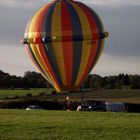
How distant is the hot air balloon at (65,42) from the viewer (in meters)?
37.0

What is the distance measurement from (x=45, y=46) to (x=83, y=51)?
2.32 meters

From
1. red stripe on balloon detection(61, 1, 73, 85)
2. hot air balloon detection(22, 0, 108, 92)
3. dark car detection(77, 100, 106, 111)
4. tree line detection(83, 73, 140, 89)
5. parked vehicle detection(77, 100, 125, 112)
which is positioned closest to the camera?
red stripe on balloon detection(61, 1, 73, 85)

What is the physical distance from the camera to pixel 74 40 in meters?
37.0

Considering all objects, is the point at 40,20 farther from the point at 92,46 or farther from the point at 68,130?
the point at 68,130

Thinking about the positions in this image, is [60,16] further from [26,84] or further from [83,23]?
[26,84]

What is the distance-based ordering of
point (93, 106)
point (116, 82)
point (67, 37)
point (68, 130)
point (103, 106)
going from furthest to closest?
point (116, 82) → point (103, 106) → point (93, 106) → point (67, 37) → point (68, 130)

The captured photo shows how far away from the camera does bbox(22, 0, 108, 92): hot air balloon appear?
37.0 meters

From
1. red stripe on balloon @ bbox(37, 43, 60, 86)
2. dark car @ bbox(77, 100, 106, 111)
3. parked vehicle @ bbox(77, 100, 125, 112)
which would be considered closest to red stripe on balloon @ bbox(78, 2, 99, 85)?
red stripe on balloon @ bbox(37, 43, 60, 86)

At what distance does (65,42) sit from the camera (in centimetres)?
3697

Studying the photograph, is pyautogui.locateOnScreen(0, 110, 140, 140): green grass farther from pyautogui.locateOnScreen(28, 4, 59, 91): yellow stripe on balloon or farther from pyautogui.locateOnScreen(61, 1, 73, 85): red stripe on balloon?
pyautogui.locateOnScreen(28, 4, 59, 91): yellow stripe on balloon

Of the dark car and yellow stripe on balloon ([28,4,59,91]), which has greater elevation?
yellow stripe on balloon ([28,4,59,91])

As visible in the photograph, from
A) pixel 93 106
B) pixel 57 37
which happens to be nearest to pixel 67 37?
pixel 57 37

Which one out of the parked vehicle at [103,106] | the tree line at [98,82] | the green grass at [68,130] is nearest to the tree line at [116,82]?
the tree line at [98,82]

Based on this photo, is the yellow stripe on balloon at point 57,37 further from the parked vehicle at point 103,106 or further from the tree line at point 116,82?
the tree line at point 116,82
